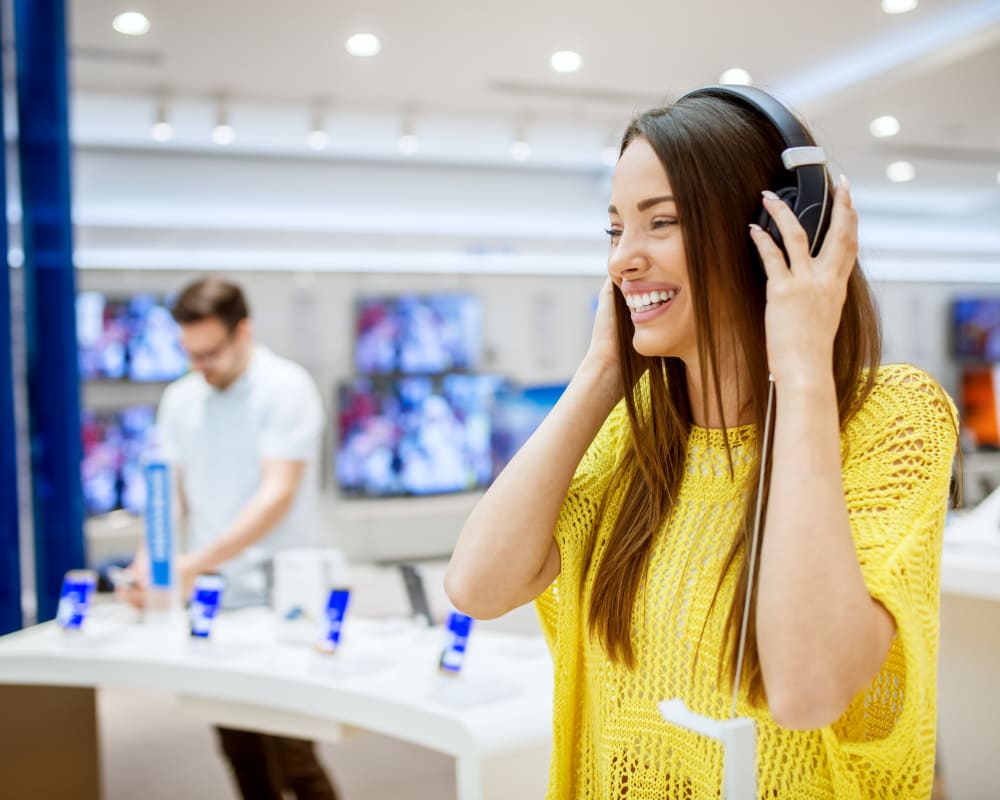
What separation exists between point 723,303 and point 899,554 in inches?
12.7

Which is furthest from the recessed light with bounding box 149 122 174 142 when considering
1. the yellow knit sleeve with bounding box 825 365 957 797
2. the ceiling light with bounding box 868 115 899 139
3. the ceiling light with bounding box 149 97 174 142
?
the yellow knit sleeve with bounding box 825 365 957 797

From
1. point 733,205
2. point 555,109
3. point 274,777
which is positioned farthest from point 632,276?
point 555,109

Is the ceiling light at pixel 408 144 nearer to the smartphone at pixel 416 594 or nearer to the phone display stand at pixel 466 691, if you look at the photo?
the smartphone at pixel 416 594

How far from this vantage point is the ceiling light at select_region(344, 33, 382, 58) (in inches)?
181

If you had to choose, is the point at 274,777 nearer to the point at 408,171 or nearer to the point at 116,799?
the point at 116,799

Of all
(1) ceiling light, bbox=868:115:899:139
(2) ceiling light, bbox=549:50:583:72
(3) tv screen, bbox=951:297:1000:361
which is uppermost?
(2) ceiling light, bbox=549:50:583:72

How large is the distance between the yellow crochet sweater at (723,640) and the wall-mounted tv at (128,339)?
Answer: 5.25 metres

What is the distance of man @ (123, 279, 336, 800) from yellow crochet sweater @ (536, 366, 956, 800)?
1778mm

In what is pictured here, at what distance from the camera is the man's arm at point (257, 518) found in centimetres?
278

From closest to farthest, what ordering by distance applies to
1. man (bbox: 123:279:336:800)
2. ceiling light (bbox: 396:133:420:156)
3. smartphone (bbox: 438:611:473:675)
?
1. smartphone (bbox: 438:611:473:675)
2. man (bbox: 123:279:336:800)
3. ceiling light (bbox: 396:133:420:156)

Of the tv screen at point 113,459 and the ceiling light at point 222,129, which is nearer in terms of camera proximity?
the ceiling light at point 222,129

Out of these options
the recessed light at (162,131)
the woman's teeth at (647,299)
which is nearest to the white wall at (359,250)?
the recessed light at (162,131)

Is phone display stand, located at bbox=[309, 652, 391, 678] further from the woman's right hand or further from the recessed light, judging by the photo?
the recessed light

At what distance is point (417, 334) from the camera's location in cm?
659
